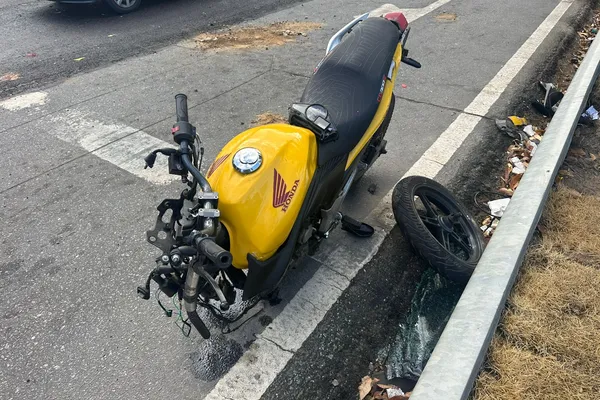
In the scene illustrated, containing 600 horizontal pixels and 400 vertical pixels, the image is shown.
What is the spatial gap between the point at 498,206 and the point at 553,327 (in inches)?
58.2

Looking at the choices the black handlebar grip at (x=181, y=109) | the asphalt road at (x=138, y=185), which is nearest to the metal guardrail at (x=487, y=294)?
the asphalt road at (x=138, y=185)

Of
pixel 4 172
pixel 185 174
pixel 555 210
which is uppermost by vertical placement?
pixel 185 174

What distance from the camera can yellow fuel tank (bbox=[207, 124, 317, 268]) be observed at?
2248mm

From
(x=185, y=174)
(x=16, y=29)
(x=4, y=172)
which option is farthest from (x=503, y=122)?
(x=16, y=29)

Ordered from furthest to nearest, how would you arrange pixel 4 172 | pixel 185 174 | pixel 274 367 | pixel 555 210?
pixel 4 172 → pixel 555 210 → pixel 274 367 → pixel 185 174

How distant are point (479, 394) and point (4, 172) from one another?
4.14 m

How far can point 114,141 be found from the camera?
15.2 ft

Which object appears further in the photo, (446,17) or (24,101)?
(446,17)

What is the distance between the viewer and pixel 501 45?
7113 mm

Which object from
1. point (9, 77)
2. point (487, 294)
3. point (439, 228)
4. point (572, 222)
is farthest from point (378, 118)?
point (9, 77)

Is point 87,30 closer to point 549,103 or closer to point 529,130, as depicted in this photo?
point 529,130

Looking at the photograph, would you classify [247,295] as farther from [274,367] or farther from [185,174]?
[185,174]

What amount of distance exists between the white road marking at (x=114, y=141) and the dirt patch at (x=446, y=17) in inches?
227

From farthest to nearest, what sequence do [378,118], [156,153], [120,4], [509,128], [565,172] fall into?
1. [120,4]
2. [509,128]
3. [565,172]
4. [378,118]
5. [156,153]
